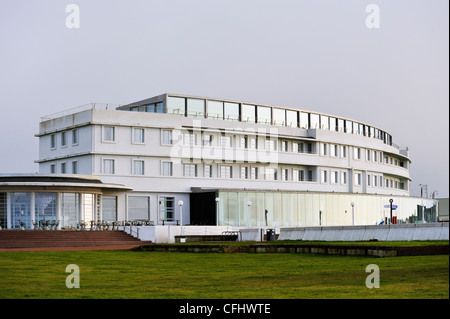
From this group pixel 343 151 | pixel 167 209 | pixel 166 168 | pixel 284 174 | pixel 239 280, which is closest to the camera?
pixel 239 280

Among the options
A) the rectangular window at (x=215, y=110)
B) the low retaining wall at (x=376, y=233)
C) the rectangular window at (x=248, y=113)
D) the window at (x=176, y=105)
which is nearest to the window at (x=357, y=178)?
the rectangular window at (x=248, y=113)

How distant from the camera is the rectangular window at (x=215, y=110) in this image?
75.5 metres

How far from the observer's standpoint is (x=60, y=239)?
5184 centimetres

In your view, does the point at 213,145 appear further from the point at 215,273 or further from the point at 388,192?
the point at 215,273

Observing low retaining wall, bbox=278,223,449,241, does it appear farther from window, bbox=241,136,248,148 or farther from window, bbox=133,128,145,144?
window, bbox=241,136,248,148

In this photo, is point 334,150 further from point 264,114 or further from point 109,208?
point 109,208

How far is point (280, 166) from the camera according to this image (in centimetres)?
8012

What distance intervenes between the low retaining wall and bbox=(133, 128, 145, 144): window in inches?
1111

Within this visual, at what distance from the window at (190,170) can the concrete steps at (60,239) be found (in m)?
17.1

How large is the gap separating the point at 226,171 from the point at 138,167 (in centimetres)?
1041

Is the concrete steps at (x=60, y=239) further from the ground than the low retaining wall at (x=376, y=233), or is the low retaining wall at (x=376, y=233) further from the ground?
the low retaining wall at (x=376, y=233)

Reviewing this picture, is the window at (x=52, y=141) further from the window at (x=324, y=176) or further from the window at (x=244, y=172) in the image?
the window at (x=324, y=176)

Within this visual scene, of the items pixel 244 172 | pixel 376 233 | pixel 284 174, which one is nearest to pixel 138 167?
pixel 244 172

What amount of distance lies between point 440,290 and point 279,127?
65010 mm
